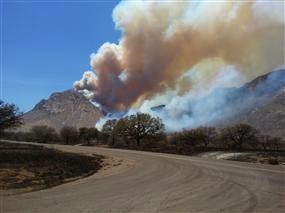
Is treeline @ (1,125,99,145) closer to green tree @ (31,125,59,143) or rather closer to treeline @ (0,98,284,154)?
green tree @ (31,125,59,143)

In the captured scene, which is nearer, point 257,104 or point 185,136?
point 185,136

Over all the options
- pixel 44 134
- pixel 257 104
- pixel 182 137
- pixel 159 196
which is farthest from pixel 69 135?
pixel 159 196

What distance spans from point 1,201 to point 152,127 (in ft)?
219

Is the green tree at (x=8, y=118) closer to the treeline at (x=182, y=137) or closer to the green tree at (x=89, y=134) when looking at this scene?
the treeline at (x=182, y=137)

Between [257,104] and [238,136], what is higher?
[257,104]

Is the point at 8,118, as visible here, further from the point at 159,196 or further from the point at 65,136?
the point at 65,136

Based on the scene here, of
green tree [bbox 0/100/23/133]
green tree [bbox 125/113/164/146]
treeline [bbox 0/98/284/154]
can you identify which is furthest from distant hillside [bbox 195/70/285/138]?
green tree [bbox 0/100/23/133]

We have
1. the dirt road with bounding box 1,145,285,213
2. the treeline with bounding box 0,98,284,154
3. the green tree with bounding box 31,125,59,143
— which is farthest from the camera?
the green tree with bounding box 31,125,59,143

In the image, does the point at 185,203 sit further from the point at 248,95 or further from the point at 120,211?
the point at 248,95

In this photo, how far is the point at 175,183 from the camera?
17.1 m

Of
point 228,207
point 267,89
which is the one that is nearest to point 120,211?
point 228,207

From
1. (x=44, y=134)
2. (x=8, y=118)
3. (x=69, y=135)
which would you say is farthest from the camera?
(x=44, y=134)

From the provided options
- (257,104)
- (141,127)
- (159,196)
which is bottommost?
(159,196)

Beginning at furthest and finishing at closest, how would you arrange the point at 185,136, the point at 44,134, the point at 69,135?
the point at 44,134, the point at 69,135, the point at 185,136
